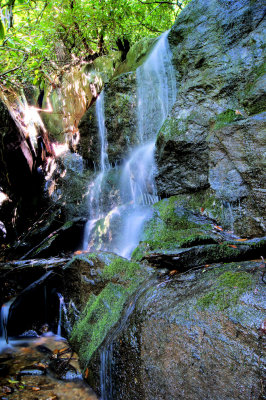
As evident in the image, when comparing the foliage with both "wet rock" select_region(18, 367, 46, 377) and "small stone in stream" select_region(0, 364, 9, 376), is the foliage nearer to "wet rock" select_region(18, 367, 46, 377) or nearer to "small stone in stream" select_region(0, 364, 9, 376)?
"small stone in stream" select_region(0, 364, 9, 376)

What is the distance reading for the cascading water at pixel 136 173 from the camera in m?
6.35

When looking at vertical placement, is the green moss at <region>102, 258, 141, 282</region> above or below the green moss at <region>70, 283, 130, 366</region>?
above

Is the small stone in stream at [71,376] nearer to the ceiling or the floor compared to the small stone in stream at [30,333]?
nearer to the ceiling

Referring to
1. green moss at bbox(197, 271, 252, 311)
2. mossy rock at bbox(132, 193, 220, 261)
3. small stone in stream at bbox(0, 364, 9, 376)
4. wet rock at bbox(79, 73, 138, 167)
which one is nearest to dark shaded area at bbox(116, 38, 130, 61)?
wet rock at bbox(79, 73, 138, 167)

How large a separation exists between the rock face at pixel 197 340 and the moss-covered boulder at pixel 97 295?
58cm

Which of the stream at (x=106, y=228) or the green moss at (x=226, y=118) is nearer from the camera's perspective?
the stream at (x=106, y=228)

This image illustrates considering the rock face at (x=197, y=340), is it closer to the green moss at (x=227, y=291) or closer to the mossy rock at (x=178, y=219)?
the green moss at (x=227, y=291)

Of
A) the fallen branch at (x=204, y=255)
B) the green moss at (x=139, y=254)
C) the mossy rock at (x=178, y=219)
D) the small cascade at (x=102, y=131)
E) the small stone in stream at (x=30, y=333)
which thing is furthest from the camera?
the small cascade at (x=102, y=131)

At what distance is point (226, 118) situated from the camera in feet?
16.6

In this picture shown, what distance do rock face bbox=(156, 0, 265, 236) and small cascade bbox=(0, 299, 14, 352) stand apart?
4149mm

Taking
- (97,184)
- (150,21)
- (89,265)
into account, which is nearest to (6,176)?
(97,184)

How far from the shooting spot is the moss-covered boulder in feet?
10.3

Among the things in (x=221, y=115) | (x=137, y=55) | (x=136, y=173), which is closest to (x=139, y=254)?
(x=221, y=115)

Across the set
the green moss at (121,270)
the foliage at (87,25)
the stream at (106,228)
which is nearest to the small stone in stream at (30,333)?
the stream at (106,228)
